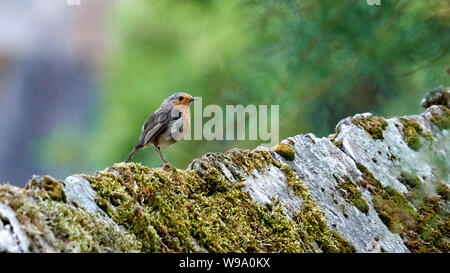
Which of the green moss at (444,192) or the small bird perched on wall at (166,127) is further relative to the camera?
the small bird perched on wall at (166,127)

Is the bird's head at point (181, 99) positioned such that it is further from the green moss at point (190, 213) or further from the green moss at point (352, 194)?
the green moss at point (190, 213)

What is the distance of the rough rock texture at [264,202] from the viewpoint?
167 cm

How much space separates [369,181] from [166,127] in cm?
168

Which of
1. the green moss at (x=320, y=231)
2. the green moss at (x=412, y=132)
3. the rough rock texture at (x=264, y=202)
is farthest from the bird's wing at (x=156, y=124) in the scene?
the green moss at (x=320, y=231)

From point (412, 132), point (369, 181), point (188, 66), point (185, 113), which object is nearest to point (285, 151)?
point (369, 181)

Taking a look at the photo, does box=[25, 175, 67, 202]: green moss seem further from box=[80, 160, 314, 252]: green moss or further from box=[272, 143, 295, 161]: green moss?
box=[272, 143, 295, 161]: green moss

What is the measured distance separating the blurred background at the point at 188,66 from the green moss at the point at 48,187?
1.26 metres

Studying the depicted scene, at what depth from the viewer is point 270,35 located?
2.79 metres

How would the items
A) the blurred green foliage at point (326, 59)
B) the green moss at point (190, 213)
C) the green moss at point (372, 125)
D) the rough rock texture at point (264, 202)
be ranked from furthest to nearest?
1. the green moss at point (372, 125)
2. the blurred green foliage at point (326, 59)
3. the green moss at point (190, 213)
4. the rough rock texture at point (264, 202)

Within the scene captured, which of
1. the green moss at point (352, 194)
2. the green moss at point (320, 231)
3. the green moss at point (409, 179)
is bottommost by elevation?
the green moss at point (320, 231)

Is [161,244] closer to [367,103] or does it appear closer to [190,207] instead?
[190,207]

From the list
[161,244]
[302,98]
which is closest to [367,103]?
[302,98]

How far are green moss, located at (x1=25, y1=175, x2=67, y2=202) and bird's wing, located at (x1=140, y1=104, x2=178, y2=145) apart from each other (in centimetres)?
241

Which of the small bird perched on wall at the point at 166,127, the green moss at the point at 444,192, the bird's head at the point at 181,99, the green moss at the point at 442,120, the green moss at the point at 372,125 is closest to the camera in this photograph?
the green moss at the point at 444,192
